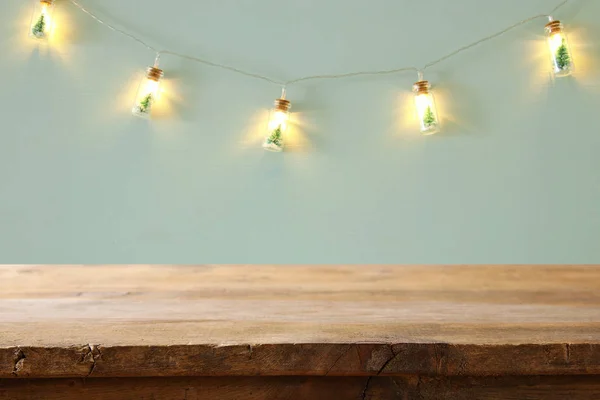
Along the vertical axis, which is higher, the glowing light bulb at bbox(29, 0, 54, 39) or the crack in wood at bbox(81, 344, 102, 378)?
the glowing light bulb at bbox(29, 0, 54, 39)

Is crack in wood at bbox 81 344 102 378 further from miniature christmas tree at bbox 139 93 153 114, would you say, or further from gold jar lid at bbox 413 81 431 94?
gold jar lid at bbox 413 81 431 94

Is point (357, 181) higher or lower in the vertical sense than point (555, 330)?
higher

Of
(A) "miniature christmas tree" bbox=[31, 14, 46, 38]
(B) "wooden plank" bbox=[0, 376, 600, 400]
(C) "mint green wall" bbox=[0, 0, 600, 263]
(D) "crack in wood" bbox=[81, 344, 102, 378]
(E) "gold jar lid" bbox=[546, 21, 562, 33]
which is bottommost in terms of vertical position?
(B) "wooden plank" bbox=[0, 376, 600, 400]

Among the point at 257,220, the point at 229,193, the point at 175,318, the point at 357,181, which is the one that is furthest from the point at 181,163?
the point at 175,318

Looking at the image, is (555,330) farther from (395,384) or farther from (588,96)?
(588,96)

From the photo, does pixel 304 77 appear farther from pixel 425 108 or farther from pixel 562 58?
pixel 562 58

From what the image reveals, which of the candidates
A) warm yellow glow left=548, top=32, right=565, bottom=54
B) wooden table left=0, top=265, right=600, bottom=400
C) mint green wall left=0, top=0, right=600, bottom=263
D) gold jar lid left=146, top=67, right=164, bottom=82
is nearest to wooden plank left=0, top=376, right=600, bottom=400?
wooden table left=0, top=265, right=600, bottom=400

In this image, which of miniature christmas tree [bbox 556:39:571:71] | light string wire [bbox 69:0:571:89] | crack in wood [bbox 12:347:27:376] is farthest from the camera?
light string wire [bbox 69:0:571:89]

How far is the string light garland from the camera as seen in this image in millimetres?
1856

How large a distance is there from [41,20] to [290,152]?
887 mm

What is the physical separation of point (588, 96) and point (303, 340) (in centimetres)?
175

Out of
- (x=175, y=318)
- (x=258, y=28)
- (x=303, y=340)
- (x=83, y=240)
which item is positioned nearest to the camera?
(x=303, y=340)

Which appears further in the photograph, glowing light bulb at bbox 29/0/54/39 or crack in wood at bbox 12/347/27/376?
glowing light bulb at bbox 29/0/54/39

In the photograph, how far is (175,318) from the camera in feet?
2.20
